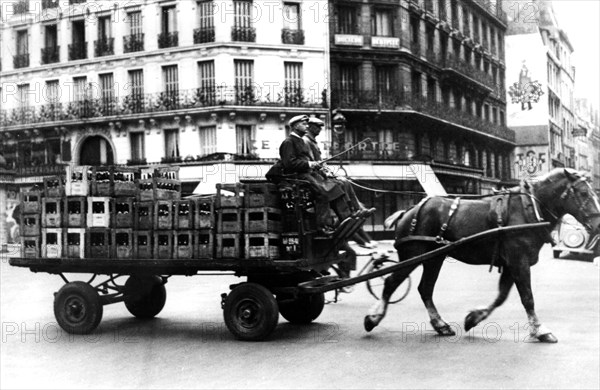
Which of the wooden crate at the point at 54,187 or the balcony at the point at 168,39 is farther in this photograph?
the balcony at the point at 168,39

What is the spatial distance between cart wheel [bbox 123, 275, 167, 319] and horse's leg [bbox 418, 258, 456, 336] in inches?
147

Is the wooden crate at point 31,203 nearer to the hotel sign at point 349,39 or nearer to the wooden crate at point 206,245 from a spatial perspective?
the wooden crate at point 206,245

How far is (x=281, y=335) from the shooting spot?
805 centimetres

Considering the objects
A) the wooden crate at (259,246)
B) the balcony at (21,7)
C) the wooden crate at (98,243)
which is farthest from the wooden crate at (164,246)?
the balcony at (21,7)

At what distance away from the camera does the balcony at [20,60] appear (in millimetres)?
22477

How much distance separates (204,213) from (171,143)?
1792cm

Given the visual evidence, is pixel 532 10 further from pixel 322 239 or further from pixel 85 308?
pixel 85 308

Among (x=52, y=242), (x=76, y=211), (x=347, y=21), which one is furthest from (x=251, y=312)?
(x=347, y=21)

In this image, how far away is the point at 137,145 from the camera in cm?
2459

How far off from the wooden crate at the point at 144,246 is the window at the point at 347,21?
24092mm

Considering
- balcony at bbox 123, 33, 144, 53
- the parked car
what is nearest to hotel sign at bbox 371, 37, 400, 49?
balcony at bbox 123, 33, 144, 53

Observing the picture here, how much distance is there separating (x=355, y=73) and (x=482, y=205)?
23644 mm

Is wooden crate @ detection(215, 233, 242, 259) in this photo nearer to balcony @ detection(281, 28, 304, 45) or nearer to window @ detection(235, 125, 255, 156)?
window @ detection(235, 125, 255, 156)

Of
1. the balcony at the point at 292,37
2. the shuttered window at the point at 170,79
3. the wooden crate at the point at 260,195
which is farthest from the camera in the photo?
the balcony at the point at 292,37
